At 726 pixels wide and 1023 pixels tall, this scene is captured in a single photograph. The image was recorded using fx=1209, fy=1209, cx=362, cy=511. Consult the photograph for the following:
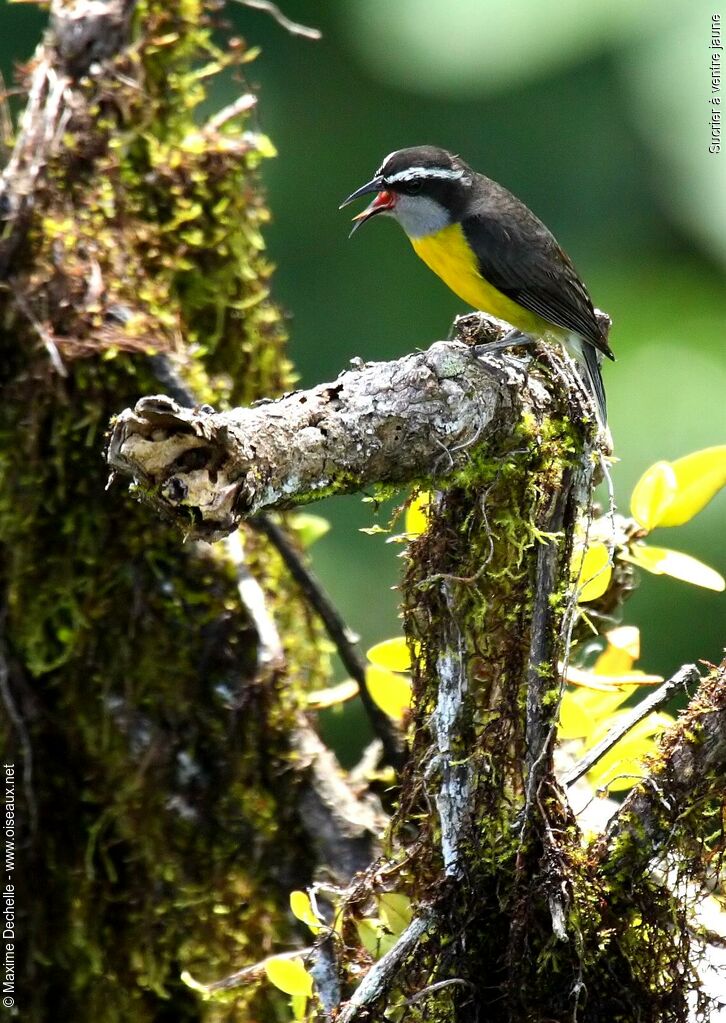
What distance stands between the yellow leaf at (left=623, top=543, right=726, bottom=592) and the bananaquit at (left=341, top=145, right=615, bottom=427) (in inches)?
27.5

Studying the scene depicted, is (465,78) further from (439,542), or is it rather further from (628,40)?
(439,542)

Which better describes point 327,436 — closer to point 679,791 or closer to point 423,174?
point 679,791

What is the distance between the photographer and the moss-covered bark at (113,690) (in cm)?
185

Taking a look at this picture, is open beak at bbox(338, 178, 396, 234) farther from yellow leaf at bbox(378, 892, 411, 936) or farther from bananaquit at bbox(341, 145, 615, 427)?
yellow leaf at bbox(378, 892, 411, 936)

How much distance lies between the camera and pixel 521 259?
7.73 ft

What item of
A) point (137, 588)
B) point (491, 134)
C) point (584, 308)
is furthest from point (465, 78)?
point (137, 588)

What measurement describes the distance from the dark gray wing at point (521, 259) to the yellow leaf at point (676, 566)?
644 millimetres

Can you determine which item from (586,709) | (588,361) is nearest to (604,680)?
(586,709)

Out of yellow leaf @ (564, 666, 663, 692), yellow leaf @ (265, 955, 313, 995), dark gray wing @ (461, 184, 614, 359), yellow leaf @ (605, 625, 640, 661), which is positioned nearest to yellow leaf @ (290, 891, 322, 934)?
yellow leaf @ (265, 955, 313, 995)

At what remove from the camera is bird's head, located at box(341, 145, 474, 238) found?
242 cm

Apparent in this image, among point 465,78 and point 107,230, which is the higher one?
point 465,78

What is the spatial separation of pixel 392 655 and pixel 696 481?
47 centimetres

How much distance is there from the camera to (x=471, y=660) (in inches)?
57.1

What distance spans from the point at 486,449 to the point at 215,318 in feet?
2.94
